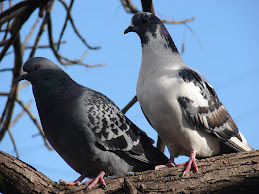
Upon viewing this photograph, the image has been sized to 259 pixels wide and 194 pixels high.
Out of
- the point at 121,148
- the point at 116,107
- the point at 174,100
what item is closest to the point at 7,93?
the point at 116,107

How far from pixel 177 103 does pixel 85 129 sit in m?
1.09

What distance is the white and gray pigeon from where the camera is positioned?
188 inches

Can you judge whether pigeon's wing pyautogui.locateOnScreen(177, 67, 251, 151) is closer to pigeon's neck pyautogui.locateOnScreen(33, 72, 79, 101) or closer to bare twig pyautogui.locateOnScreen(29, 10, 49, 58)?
pigeon's neck pyautogui.locateOnScreen(33, 72, 79, 101)

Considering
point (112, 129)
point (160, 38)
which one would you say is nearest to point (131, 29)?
point (160, 38)

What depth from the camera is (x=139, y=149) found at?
497 cm

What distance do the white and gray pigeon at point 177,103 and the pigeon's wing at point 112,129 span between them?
0.27 meters

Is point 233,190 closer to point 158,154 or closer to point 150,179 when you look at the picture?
point 150,179

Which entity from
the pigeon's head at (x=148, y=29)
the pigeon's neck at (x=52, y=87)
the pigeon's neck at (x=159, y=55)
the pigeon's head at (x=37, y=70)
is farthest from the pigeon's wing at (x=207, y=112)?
the pigeon's head at (x=37, y=70)

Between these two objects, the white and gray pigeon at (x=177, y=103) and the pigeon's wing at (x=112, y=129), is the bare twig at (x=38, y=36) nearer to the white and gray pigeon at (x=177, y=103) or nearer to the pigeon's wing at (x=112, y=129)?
the white and gray pigeon at (x=177, y=103)

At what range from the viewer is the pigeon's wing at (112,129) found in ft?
15.5

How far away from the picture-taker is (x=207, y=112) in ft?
16.3

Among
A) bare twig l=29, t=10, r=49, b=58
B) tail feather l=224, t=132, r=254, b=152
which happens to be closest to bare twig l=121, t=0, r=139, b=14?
Answer: bare twig l=29, t=10, r=49, b=58

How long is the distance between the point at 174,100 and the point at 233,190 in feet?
3.93

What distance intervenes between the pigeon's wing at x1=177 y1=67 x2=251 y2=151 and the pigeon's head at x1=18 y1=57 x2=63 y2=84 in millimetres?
1586
